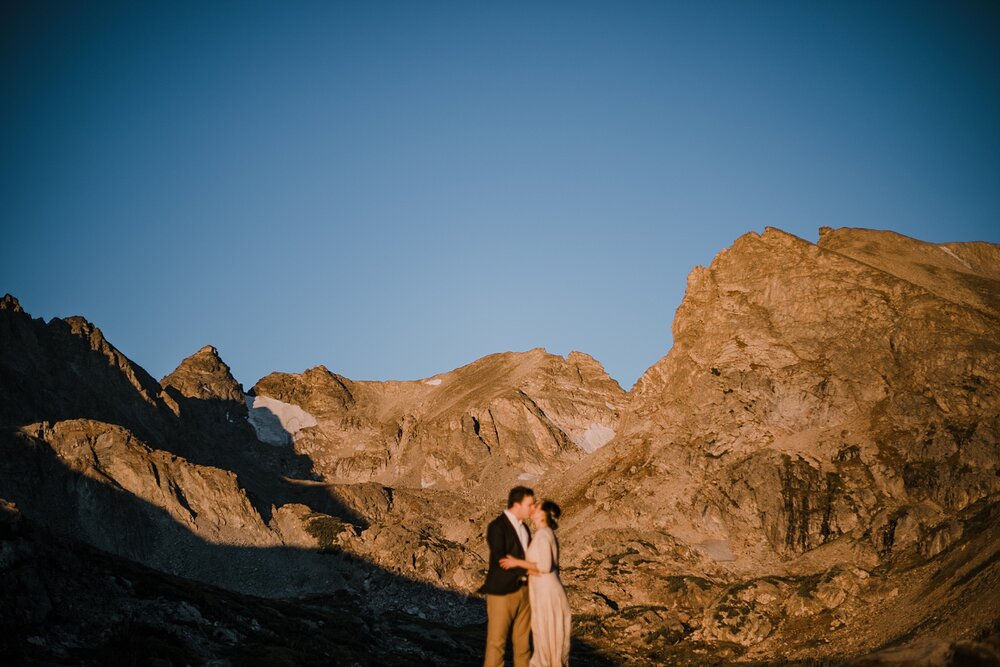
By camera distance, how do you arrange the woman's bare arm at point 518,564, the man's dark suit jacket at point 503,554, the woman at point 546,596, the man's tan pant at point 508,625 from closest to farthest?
the woman's bare arm at point 518,564 < the woman at point 546,596 < the man's dark suit jacket at point 503,554 < the man's tan pant at point 508,625

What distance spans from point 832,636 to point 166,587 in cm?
9486

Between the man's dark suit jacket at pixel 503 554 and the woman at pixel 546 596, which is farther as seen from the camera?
the man's dark suit jacket at pixel 503 554

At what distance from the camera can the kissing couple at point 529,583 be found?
87.5 ft

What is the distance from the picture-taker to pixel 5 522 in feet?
275

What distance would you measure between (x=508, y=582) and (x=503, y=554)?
85cm

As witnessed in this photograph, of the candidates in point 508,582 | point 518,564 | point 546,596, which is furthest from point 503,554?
point 546,596

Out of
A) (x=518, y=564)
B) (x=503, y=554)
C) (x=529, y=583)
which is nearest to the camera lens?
(x=518, y=564)

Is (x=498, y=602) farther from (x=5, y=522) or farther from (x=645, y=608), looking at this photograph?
(x=645, y=608)

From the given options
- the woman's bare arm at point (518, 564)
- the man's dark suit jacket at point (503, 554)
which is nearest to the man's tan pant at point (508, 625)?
the man's dark suit jacket at point (503, 554)

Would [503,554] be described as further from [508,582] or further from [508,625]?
[508,625]

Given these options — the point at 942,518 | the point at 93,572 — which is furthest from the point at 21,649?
the point at 942,518

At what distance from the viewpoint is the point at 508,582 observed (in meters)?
26.8

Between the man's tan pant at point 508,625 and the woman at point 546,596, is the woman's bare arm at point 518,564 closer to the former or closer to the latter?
the woman at point 546,596

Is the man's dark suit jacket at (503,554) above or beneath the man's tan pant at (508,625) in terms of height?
above
